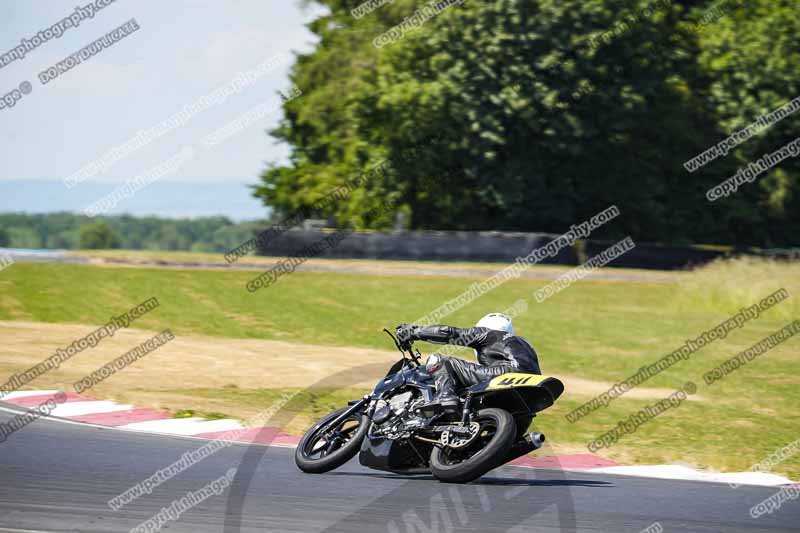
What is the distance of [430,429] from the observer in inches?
351

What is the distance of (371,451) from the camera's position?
9.03m

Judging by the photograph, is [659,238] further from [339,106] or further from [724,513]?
[724,513]

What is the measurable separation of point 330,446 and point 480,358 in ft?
5.06

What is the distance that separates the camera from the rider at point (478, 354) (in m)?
9.14

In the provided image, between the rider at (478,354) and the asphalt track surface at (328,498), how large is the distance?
0.87 metres

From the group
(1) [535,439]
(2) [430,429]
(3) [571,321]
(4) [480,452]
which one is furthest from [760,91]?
(4) [480,452]

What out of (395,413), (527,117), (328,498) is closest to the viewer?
(328,498)

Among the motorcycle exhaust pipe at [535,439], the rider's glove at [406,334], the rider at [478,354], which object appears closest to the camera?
the motorcycle exhaust pipe at [535,439]

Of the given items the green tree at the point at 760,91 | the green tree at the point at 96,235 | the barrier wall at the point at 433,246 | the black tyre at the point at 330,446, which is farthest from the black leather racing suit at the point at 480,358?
the green tree at the point at 96,235

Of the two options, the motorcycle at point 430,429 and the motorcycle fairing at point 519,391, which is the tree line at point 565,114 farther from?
the motorcycle fairing at point 519,391

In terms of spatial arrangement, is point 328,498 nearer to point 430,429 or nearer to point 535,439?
point 430,429

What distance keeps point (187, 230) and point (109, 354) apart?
93.3m

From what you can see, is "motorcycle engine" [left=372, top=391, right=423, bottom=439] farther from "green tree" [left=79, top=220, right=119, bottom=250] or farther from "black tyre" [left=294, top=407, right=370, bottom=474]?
"green tree" [left=79, top=220, right=119, bottom=250]

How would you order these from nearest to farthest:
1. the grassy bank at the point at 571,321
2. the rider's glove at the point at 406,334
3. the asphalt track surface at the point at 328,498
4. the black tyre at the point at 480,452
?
the asphalt track surface at the point at 328,498 < the black tyre at the point at 480,452 < the rider's glove at the point at 406,334 < the grassy bank at the point at 571,321
